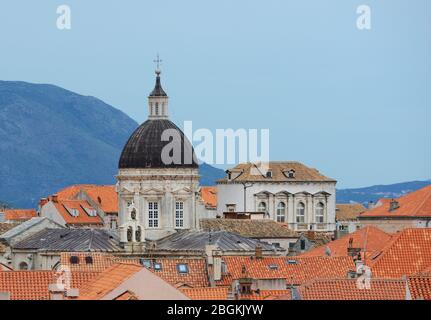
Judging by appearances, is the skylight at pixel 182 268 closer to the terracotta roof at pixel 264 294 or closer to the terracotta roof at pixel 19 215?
the terracotta roof at pixel 264 294

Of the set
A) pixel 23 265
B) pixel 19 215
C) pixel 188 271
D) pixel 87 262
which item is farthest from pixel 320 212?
pixel 87 262

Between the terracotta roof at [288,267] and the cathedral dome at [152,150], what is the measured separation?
105 feet

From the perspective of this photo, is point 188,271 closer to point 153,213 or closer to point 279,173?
point 153,213

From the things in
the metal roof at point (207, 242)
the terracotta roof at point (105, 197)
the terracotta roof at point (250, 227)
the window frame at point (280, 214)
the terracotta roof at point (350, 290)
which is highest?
the terracotta roof at point (105, 197)

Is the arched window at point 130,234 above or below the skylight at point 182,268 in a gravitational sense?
above

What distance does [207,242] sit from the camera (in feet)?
325

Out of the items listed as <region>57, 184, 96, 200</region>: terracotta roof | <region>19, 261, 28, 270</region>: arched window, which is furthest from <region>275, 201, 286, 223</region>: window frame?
<region>19, 261, 28, 270</region>: arched window

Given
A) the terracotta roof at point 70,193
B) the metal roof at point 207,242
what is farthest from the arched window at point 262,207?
the metal roof at point 207,242

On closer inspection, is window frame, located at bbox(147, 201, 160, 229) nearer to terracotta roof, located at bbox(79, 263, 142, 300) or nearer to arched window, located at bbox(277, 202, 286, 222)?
arched window, located at bbox(277, 202, 286, 222)

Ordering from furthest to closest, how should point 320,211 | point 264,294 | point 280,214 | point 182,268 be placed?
1. point 320,211
2. point 280,214
3. point 182,268
4. point 264,294

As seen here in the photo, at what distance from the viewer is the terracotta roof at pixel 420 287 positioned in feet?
148

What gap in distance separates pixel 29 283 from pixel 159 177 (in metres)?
60.7
